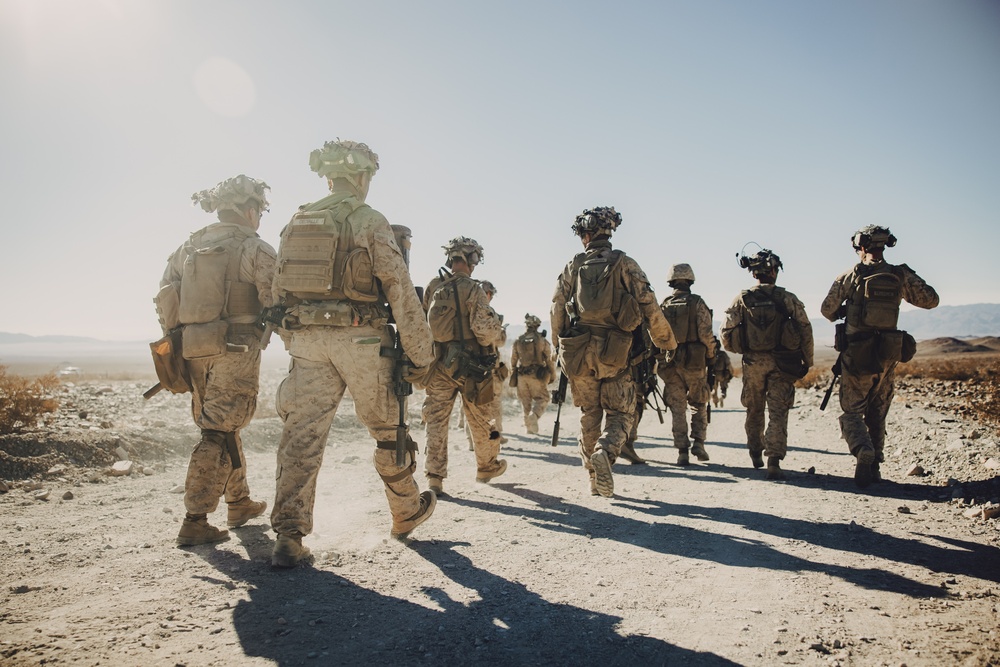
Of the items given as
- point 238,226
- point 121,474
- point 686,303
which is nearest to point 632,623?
point 238,226

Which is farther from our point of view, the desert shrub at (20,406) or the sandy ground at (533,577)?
the desert shrub at (20,406)

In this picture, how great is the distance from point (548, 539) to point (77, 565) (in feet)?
10.4

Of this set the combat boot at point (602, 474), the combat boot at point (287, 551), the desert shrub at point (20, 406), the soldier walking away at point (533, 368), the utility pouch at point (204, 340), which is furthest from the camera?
the soldier walking away at point (533, 368)

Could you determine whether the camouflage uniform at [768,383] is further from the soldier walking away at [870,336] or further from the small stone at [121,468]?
the small stone at [121,468]

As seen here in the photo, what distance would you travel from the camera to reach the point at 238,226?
14.8ft

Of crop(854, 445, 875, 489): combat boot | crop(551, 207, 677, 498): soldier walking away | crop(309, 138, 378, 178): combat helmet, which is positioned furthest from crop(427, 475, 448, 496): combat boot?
crop(854, 445, 875, 489): combat boot

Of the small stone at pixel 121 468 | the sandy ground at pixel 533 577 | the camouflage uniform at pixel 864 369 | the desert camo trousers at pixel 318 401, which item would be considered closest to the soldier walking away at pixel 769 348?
the camouflage uniform at pixel 864 369

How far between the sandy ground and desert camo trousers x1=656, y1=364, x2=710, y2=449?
1709mm

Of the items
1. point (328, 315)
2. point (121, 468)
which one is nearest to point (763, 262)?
point (328, 315)

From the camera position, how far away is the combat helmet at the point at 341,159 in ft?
13.0

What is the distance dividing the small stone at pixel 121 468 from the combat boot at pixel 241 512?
273cm

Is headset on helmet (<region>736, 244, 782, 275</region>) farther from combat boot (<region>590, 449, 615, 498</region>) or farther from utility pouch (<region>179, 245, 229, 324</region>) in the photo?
utility pouch (<region>179, 245, 229, 324</region>)

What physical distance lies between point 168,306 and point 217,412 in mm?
973

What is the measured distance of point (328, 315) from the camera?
11.8 ft
